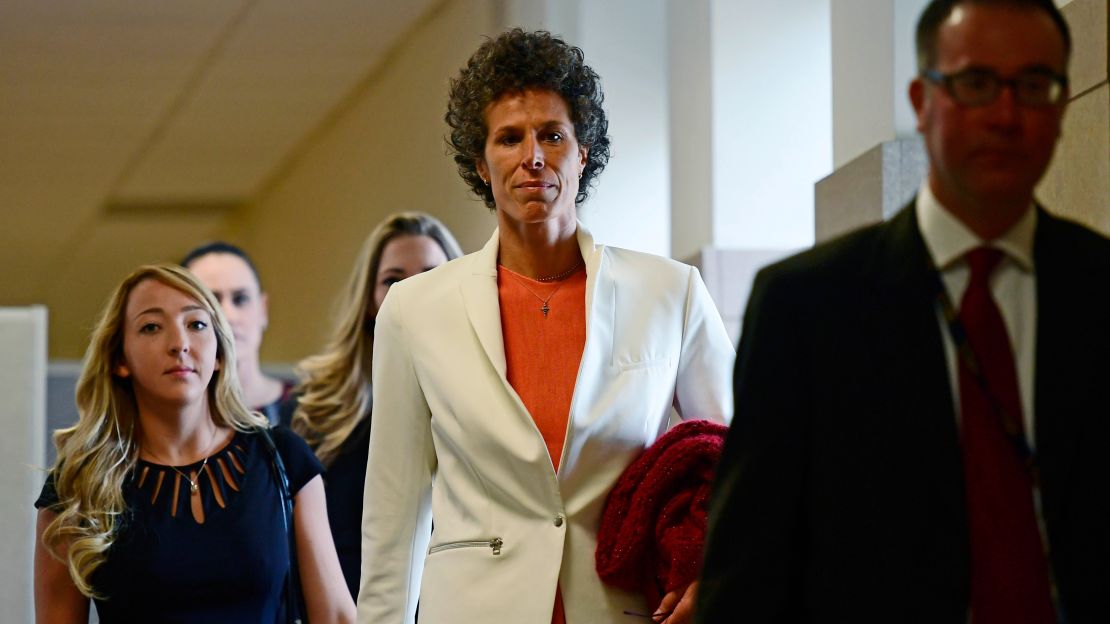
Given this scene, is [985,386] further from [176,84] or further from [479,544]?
[176,84]

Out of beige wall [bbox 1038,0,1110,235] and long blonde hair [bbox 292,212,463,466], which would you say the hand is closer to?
beige wall [bbox 1038,0,1110,235]

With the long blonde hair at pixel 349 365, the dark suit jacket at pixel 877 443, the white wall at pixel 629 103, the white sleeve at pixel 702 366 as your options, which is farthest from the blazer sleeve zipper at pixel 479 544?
the white wall at pixel 629 103

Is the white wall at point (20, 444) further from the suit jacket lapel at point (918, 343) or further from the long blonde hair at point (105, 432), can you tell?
the suit jacket lapel at point (918, 343)

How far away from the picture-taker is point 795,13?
609 cm

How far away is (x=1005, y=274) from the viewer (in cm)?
178

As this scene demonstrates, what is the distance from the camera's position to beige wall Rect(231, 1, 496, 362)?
9.27 meters

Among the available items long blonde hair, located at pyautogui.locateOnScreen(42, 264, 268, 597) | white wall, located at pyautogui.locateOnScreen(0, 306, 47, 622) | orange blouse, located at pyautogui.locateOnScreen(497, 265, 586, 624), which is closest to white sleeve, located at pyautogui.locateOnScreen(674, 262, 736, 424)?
orange blouse, located at pyautogui.locateOnScreen(497, 265, 586, 624)

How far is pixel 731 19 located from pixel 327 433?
246cm

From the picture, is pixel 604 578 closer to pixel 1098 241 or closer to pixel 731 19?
pixel 1098 241

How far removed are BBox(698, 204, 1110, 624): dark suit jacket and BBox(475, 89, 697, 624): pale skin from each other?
108 centimetres

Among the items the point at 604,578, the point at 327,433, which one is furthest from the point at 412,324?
the point at 327,433

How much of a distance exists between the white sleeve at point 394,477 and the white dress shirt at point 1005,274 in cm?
138

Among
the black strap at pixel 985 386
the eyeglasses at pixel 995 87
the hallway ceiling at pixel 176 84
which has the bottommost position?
the black strap at pixel 985 386

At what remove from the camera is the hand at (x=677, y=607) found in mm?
2629
